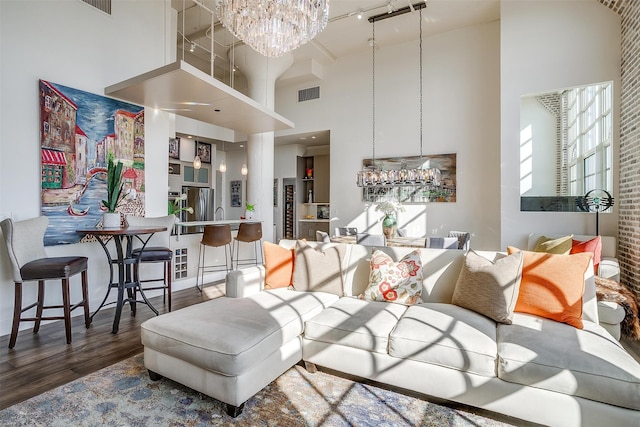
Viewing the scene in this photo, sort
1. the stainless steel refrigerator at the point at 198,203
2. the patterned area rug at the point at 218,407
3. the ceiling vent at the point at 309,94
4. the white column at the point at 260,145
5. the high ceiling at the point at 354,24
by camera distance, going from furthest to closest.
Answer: the stainless steel refrigerator at the point at 198,203 < the ceiling vent at the point at 309,94 < the white column at the point at 260,145 < the high ceiling at the point at 354,24 < the patterned area rug at the point at 218,407

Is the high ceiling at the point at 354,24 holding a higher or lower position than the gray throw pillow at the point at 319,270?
higher

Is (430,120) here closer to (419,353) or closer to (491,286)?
(491,286)

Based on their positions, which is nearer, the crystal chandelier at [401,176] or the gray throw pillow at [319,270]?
the gray throw pillow at [319,270]

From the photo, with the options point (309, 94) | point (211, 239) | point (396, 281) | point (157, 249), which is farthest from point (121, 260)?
point (309, 94)

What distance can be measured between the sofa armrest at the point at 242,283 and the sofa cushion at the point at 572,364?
1.96 meters

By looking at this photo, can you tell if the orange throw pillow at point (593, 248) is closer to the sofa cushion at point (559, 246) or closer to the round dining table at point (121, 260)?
the sofa cushion at point (559, 246)

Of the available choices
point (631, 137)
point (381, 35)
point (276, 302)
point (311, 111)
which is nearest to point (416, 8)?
point (381, 35)

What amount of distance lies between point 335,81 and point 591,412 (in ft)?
23.8

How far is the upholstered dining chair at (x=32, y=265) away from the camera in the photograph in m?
2.80

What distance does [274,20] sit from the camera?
3.49 m

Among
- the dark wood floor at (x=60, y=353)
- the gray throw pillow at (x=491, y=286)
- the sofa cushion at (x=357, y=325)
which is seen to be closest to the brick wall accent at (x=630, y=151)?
the dark wood floor at (x=60, y=353)

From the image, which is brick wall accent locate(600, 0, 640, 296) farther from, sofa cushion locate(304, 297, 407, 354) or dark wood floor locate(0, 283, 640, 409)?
sofa cushion locate(304, 297, 407, 354)

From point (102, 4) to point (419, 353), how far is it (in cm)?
506

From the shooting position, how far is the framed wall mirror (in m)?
4.66
